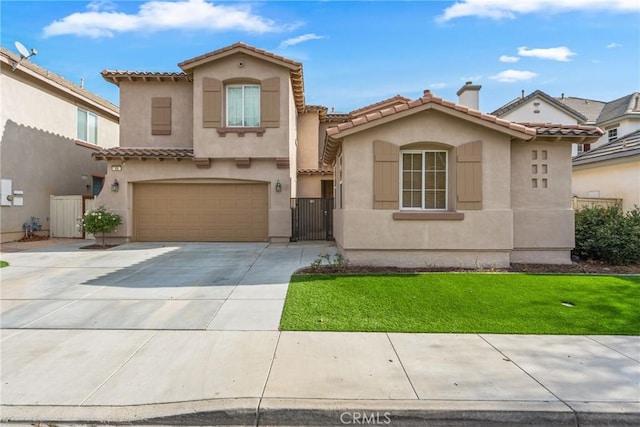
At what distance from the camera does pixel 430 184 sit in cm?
920

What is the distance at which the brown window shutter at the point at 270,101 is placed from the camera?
526 inches

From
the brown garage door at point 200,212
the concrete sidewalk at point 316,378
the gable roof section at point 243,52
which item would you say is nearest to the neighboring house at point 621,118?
the gable roof section at point 243,52

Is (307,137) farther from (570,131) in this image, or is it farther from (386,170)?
(570,131)

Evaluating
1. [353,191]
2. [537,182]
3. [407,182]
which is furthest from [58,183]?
[537,182]

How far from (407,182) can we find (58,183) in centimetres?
1555

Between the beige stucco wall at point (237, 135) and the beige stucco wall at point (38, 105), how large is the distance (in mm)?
7042

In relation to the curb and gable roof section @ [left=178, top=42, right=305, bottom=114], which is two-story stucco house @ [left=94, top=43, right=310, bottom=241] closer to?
gable roof section @ [left=178, top=42, right=305, bottom=114]

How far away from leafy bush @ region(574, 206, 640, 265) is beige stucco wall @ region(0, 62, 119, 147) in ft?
65.2

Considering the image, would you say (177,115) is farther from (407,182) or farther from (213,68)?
(407,182)

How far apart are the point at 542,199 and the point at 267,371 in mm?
8753

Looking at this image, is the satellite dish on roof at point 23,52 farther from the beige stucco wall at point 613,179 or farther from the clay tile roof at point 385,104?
the beige stucco wall at point 613,179

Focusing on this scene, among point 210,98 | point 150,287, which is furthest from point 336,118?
point 150,287

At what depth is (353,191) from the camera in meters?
8.97

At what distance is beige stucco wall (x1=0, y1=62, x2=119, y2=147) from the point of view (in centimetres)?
1349
